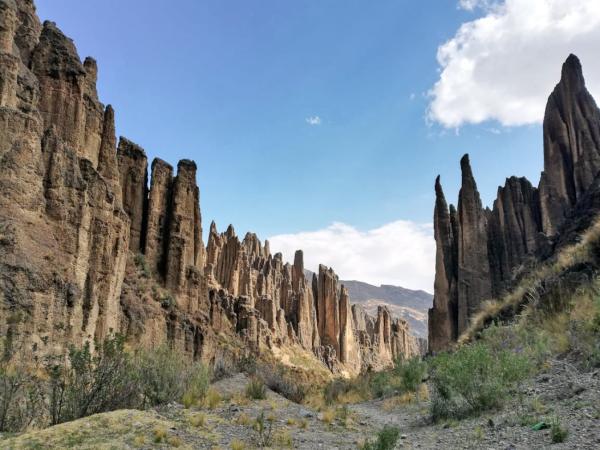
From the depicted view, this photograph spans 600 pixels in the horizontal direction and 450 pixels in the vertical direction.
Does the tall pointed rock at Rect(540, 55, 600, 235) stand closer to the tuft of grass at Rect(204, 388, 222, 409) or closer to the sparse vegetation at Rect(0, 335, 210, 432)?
the tuft of grass at Rect(204, 388, 222, 409)

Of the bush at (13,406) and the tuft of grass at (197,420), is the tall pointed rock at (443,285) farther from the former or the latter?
the bush at (13,406)

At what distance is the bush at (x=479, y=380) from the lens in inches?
352

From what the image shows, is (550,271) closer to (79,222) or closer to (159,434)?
(159,434)

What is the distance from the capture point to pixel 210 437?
8602 mm

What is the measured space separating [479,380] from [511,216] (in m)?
51.0

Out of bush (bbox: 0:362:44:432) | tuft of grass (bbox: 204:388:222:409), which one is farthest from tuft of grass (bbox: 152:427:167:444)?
tuft of grass (bbox: 204:388:222:409)

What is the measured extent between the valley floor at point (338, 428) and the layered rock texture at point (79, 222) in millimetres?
5146

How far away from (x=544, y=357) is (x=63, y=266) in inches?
770

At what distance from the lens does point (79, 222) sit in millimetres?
23188

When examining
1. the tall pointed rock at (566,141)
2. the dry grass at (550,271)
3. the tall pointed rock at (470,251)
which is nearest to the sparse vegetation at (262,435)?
the dry grass at (550,271)

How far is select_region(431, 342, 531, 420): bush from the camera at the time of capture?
29.3 feet

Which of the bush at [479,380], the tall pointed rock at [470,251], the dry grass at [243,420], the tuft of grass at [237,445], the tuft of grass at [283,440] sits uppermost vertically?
the tall pointed rock at [470,251]

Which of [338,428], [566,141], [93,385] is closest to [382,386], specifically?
[338,428]

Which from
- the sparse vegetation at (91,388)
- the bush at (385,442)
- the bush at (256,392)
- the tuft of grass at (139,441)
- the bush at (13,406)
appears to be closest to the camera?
the bush at (385,442)
